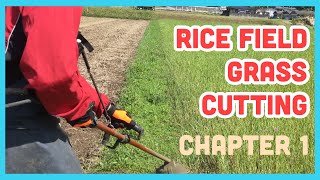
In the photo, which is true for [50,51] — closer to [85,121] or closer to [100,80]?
[85,121]

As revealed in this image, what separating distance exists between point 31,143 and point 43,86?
1.14ft

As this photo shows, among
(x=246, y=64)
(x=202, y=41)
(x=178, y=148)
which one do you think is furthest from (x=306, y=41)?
(x=178, y=148)

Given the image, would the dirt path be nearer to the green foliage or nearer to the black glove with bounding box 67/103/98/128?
the black glove with bounding box 67/103/98/128

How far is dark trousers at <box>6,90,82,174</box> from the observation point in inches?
75.6

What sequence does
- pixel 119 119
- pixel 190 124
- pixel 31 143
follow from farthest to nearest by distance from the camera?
pixel 190 124 < pixel 119 119 < pixel 31 143

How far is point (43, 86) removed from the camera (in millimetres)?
1693

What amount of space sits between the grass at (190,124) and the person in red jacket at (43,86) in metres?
1.44

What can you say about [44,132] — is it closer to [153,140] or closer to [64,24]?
[64,24]

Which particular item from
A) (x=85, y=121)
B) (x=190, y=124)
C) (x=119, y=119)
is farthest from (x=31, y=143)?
(x=190, y=124)

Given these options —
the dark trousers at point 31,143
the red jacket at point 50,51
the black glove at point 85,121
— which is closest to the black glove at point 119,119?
the black glove at point 85,121

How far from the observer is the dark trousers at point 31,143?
6.30ft

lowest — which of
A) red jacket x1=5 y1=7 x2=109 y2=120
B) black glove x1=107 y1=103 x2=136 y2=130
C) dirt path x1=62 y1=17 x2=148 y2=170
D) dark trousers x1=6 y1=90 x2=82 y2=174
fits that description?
dirt path x1=62 y1=17 x2=148 y2=170

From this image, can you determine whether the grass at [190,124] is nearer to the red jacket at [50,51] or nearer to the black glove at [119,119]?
the black glove at [119,119]

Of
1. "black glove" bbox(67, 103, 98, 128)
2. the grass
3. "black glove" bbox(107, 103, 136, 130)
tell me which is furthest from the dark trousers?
the grass
